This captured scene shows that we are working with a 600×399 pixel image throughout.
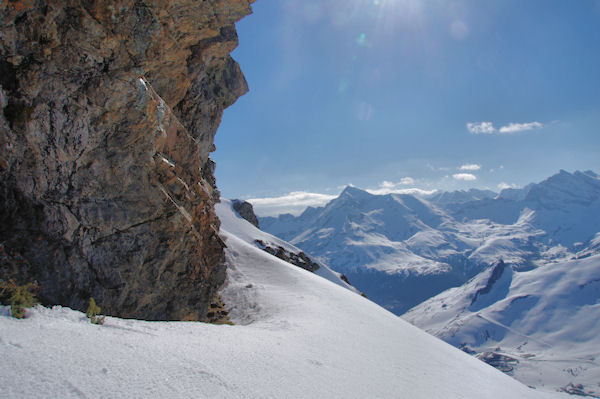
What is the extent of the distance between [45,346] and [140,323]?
304cm

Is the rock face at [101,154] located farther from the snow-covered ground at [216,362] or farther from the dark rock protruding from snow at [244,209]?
the dark rock protruding from snow at [244,209]

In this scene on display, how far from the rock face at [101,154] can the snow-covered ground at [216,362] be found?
22.1ft

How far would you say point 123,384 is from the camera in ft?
16.4

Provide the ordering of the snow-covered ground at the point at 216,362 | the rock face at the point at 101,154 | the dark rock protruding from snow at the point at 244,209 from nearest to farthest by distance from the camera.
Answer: the snow-covered ground at the point at 216,362 < the rock face at the point at 101,154 < the dark rock protruding from snow at the point at 244,209

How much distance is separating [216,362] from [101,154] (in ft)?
36.1

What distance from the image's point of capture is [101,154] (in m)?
13.6

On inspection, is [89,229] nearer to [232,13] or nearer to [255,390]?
[255,390]

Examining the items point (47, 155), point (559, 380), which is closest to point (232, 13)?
point (47, 155)

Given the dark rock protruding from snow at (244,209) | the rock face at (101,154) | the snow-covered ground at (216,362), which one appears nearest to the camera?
the snow-covered ground at (216,362)

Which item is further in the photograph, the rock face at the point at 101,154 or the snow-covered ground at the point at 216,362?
the rock face at the point at 101,154

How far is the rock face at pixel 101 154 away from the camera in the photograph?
11219 millimetres

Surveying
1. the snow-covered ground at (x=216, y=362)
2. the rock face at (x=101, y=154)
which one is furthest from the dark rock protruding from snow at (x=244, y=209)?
the snow-covered ground at (x=216, y=362)

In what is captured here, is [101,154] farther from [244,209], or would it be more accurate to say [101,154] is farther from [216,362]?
[244,209]

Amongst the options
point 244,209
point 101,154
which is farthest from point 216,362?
point 244,209
